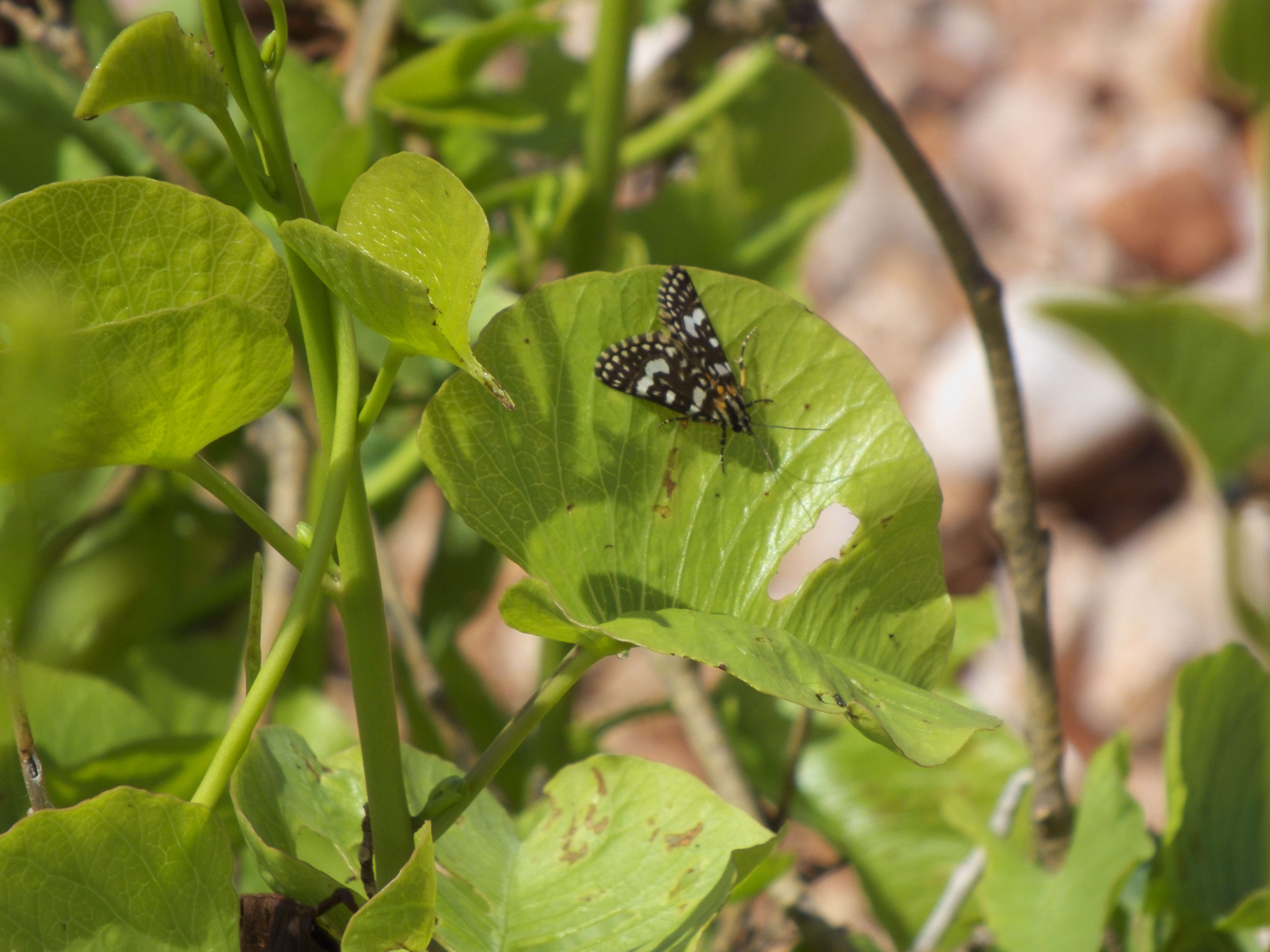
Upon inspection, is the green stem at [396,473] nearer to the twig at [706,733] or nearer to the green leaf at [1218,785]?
the twig at [706,733]

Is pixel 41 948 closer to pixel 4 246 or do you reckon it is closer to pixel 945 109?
pixel 4 246

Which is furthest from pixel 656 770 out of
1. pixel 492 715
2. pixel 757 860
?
pixel 492 715

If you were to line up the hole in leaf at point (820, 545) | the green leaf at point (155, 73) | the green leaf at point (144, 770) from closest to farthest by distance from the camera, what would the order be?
1. the green leaf at point (155, 73)
2. the green leaf at point (144, 770)
3. the hole in leaf at point (820, 545)

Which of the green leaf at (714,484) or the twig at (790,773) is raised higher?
the green leaf at (714,484)

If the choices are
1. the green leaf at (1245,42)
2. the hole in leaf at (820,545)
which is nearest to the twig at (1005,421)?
the green leaf at (1245,42)

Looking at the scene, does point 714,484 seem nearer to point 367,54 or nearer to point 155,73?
point 155,73

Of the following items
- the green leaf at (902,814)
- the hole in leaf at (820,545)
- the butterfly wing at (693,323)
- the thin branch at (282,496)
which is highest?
the butterfly wing at (693,323)
